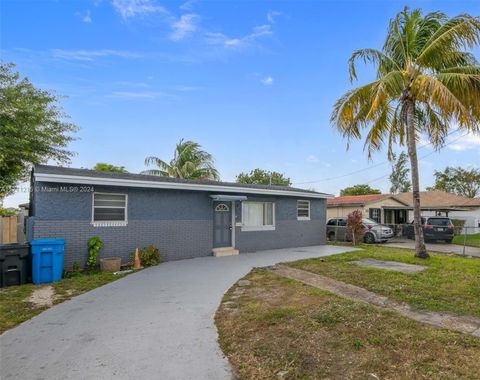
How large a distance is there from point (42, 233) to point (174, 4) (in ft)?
27.3

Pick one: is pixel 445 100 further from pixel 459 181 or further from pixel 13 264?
pixel 459 181

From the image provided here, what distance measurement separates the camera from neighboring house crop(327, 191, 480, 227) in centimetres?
2359

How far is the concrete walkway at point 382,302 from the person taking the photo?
4383 millimetres

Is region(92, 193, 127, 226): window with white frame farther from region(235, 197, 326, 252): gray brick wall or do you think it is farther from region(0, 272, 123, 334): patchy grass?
region(235, 197, 326, 252): gray brick wall

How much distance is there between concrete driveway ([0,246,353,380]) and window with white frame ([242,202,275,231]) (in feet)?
20.2

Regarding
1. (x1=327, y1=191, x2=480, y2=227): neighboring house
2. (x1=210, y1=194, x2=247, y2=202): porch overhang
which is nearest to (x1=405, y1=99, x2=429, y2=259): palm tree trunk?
(x1=210, y1=194, x2=247, y2=202): porch overhang

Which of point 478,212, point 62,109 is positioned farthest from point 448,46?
point 478,212

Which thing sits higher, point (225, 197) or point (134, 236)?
point (225, 197)

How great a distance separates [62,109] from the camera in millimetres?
16922

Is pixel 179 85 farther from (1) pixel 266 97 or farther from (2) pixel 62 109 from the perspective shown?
(2) pixel 62 109

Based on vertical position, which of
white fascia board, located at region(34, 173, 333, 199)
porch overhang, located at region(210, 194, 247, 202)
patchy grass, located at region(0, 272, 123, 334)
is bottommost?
patchy grass, located at region(0, 272, 123, 334)

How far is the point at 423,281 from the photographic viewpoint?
23.5ft

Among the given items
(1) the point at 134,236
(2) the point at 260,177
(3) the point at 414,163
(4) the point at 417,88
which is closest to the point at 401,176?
(2) the point at 260,177

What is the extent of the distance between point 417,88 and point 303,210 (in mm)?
7555
